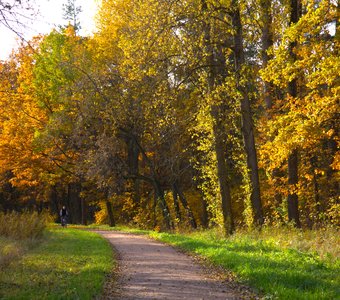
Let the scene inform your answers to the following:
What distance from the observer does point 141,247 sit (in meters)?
16.1

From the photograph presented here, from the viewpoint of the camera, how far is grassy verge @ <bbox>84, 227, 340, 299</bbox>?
770 centimetres

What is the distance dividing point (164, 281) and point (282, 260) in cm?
305

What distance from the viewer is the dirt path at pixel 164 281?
307 inches

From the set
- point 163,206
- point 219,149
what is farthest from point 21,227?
point 163,206

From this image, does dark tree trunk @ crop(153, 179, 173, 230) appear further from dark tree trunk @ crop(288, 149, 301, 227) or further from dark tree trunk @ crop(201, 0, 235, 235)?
dark tree trunk @ crop(288, 149, 301, 227)

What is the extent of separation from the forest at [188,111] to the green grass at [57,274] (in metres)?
4.33

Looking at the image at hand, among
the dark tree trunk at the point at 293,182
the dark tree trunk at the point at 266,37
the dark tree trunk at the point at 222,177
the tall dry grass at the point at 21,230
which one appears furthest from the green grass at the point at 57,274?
the dark tree trunk at the point at 266,37

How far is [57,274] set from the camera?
9.60 m

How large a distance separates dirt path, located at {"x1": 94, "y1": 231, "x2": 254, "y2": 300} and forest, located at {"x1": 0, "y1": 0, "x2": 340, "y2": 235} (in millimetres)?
4790

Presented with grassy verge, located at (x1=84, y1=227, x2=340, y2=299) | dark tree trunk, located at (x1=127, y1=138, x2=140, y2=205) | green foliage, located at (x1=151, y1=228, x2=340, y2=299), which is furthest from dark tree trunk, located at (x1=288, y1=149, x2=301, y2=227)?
dark tree trunk, located at (x1=127, y1=138, x2=140, y2=205)

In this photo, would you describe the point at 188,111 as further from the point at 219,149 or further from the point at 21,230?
the point at 21,230

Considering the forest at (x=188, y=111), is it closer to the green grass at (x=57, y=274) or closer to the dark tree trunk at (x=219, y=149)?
the dark tree trunk at (x=219, y=149)

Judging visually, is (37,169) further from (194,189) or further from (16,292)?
(16,292)

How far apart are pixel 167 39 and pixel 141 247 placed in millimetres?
7274
